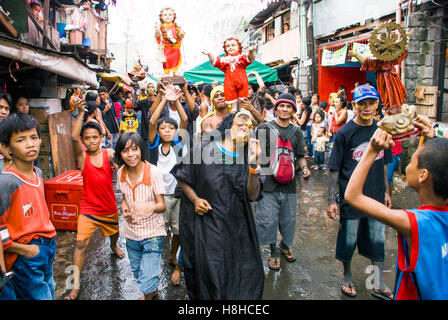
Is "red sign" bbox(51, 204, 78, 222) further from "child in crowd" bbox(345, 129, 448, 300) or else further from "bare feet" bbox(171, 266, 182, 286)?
"child in crowd" bbox(345, 129, 448, 300)

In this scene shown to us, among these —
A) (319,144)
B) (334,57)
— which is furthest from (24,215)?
(334,57)

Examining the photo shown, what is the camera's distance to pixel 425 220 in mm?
1597

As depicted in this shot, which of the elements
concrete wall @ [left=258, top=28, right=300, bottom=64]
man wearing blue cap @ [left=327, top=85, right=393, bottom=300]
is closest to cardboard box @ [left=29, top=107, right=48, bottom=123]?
man wearing blue cap @ [left=327, top=85, right=393, bottom=300]

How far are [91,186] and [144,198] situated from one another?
79cm

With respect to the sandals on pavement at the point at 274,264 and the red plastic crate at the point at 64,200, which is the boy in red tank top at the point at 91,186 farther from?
the sandals on pavement at the point at 274,264

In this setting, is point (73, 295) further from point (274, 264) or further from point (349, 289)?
point (349, 289)

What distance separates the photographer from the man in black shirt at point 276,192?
375 cm

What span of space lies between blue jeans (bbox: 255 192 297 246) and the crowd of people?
0.04 ft

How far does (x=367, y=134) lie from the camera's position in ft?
10.5

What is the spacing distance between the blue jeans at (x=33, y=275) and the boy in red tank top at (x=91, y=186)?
2.72 ft

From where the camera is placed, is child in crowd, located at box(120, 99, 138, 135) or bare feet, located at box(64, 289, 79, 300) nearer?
bare feet, located at box(64, 289, 79, 300)

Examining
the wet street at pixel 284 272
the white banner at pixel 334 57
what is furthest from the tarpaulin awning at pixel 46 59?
the white banner at pixel 334 57

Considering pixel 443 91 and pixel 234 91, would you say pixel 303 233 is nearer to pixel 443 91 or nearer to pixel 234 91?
pixel 234 91

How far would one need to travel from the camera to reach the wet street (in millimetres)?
3324
